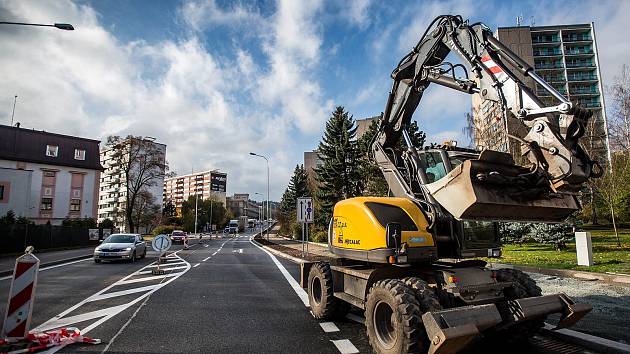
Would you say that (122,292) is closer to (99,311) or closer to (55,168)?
(99,311)

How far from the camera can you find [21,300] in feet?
16.6

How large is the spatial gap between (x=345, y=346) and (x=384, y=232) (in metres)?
1.71

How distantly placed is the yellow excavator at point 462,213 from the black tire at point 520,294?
17 mm

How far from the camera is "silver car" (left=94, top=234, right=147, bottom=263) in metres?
17.1

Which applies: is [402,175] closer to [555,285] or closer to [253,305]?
[253,305]

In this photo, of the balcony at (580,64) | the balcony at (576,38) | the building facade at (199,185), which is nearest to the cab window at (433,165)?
the balcony at (580,64)

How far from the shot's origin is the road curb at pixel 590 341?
464 centimetres

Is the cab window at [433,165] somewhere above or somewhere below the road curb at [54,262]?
above

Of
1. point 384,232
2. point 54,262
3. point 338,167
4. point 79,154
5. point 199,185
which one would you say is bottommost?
point 54,262

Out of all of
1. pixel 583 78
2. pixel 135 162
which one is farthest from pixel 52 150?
pixel 583 78

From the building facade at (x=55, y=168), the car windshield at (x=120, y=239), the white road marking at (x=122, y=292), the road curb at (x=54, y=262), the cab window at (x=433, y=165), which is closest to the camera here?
the cab window at (x=433, y=165)

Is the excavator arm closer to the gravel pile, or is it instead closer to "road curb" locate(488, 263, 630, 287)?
the gravel pile

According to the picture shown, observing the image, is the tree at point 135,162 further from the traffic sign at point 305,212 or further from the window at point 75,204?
the traffic sign at point 305,212

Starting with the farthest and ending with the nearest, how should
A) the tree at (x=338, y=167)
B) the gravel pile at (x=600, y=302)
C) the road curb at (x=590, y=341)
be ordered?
the tree at (x=338, y=167) < the gravel pile at (x=600, y=302) < the road curb at (x=590, y=341)
